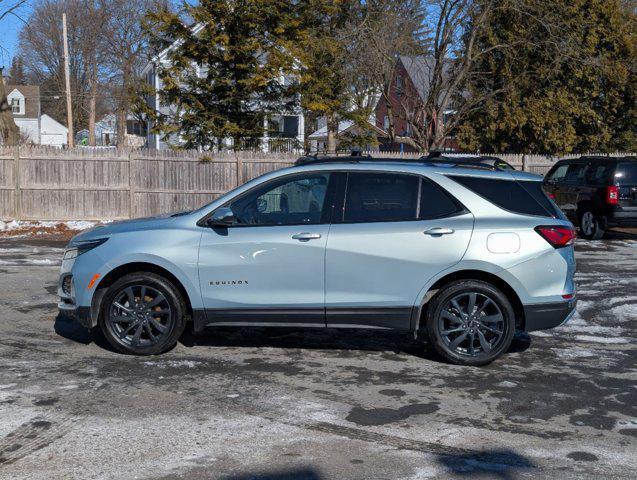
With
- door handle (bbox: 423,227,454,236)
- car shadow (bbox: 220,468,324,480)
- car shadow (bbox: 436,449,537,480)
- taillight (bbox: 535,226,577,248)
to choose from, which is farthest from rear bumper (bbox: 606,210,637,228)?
car shadow (bbox: 220,468,324,480)

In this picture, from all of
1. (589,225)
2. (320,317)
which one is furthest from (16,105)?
(320,317)

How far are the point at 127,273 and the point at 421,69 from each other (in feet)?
81.2

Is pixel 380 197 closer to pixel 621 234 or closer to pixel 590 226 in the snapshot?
pixel 590 226

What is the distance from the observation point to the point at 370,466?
16.2ft

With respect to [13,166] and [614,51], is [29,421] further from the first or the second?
[614,51]

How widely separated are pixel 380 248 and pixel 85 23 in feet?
184

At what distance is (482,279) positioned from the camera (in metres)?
7.26

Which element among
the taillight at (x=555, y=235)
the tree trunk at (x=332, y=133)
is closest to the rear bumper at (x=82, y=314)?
the taillight at (x=555, y=235)

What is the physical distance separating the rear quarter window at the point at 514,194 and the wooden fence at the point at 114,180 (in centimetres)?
1365

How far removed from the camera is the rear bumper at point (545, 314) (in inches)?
281

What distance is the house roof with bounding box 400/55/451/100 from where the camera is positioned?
27484 mm

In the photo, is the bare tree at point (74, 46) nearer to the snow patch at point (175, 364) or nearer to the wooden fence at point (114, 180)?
the wooden fence at point (114, 180)

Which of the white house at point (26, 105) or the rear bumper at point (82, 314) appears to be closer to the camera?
the rear bumper at point (82, 314)

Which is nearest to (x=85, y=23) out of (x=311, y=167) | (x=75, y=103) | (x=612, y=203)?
(x=75, y=103)
